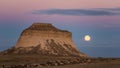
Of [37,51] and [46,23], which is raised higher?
[46,23]

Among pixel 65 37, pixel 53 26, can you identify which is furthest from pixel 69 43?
pixel 53 26

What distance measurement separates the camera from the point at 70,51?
155875 mm

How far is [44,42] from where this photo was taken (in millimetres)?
160125

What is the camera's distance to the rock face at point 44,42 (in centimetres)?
15362

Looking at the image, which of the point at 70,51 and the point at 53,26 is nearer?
the point at 70,51

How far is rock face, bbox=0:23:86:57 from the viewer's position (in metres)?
154

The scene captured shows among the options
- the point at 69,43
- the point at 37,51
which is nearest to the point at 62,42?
the point at 69,43

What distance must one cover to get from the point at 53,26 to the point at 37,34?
13935mm

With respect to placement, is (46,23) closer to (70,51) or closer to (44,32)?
(44,32)

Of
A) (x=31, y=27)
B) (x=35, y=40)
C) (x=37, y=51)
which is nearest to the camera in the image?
(x=37, y=51)

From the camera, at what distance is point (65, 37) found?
551 ft

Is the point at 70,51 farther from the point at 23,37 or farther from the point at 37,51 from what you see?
the point at 23,37

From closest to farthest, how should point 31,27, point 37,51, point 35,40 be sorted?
1. point 37,51
2. point 35,40
3. point 31,27

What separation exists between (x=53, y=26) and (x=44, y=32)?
38.7 feet
